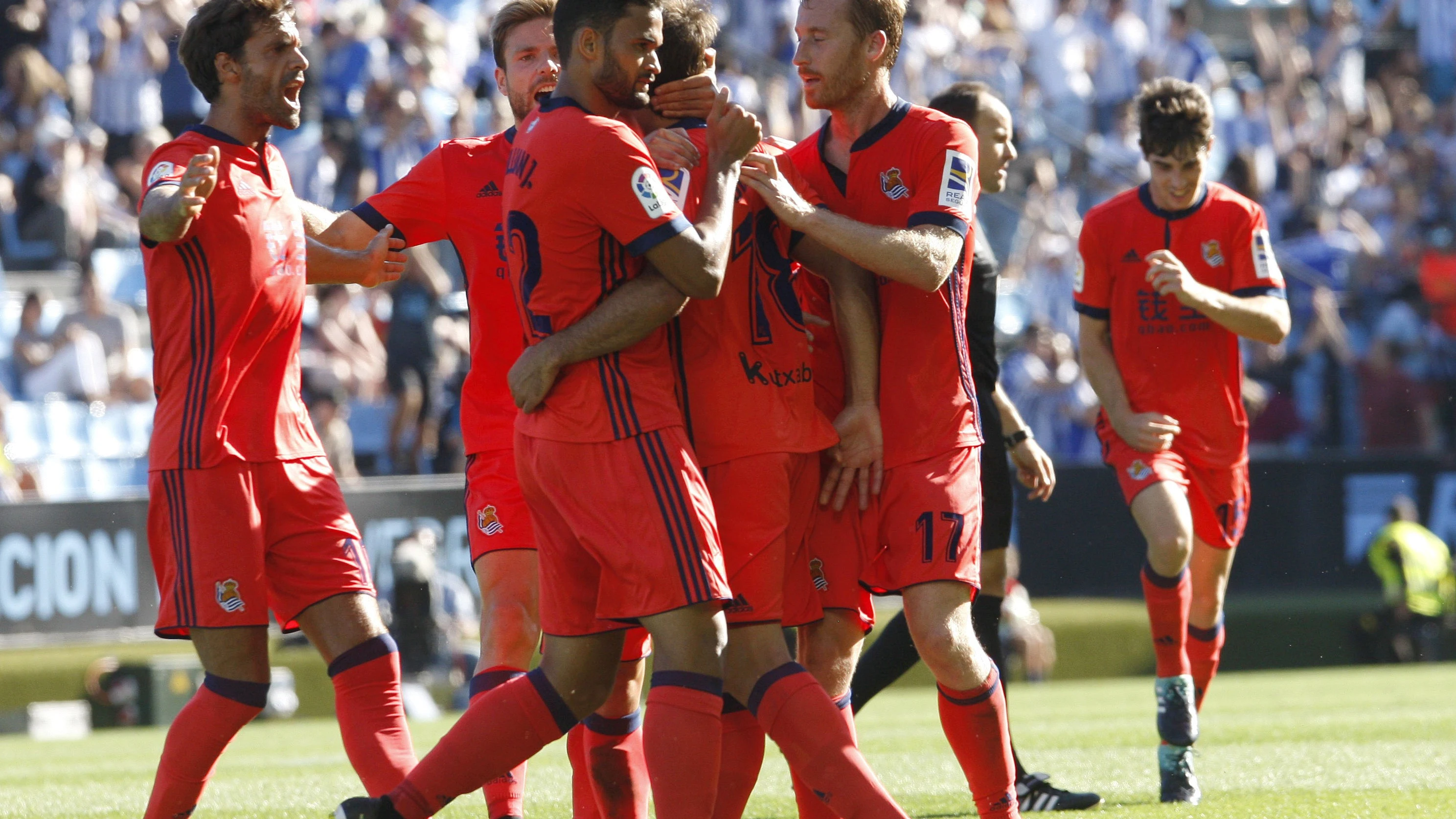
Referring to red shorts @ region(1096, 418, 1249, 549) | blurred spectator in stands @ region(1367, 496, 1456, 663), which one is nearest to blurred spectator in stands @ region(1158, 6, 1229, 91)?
blurred spectator in stands @ region(1367, 496, 1456, 663)

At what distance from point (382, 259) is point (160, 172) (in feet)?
2.56

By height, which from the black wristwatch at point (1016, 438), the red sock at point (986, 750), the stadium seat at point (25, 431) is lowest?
the red sock at point (986, 750)

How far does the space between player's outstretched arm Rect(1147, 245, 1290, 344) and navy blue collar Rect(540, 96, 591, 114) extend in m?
2.72

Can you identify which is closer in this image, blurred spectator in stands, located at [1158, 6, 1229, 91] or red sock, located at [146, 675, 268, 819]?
red sock, located at [146, 675, 268, 819]

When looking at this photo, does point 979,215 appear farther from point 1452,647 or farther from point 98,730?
point 98,730

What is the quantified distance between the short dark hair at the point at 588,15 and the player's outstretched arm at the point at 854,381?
2.71 ft

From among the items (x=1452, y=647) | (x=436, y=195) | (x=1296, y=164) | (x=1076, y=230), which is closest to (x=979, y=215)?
(x=1076, y=230)

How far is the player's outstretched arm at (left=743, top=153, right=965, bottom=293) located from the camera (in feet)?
14.6

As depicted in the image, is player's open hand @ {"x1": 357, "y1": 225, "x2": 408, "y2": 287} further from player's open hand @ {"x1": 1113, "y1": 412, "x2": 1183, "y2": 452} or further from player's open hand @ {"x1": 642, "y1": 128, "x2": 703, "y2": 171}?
player's open hand @ {"x1": 1113, "y1": 412, "x2": 1183, "y2": 452}

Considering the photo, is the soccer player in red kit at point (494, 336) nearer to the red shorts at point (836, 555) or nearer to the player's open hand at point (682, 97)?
the red shorts at point (836, 555)

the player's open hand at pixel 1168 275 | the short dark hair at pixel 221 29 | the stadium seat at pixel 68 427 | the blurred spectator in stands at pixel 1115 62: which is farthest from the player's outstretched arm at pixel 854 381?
the blurred spectator in stands at pixel 1115 62

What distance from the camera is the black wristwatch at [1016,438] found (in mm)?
6352

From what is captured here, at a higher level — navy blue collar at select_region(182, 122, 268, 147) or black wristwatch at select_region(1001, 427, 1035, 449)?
navy blue collar at select_region(182, 122, 268, 147)

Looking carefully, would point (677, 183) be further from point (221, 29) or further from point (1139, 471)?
point (1139, 471)
